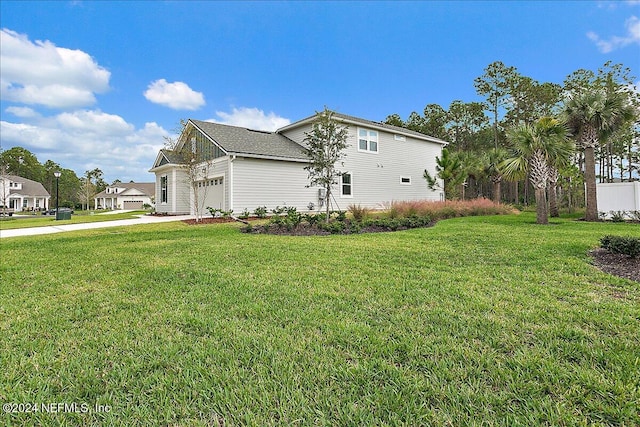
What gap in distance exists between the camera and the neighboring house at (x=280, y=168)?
48.4 ft

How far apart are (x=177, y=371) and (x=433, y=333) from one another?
6.11 feet

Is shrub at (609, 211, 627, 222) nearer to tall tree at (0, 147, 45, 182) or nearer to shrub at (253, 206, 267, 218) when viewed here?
shrub at (253, 206, 267, 218)

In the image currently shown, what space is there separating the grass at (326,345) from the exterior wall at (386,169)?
1355 centimetres

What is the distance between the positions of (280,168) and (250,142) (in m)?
2.22

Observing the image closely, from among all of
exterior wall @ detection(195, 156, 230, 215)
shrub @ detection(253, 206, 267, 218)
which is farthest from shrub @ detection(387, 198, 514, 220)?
exterior wall @ detection(195, 156, 230, 215)

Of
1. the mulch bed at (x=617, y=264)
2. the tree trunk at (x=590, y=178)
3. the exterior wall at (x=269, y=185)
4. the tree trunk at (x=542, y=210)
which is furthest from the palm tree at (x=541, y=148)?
the exterior wall at (x=269, y=185)

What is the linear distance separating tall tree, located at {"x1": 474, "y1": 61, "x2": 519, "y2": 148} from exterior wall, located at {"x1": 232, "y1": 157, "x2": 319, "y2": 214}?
868 inches

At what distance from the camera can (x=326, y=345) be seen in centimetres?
230

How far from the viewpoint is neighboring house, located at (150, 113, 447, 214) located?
14.8 metres

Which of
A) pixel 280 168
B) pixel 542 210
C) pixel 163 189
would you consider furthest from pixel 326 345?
pixel 163 189

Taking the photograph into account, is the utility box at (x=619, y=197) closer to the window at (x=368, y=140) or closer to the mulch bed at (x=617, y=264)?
the mulch bed at (x=617, y=264)

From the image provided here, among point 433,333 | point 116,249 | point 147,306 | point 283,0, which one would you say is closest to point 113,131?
point 283,0

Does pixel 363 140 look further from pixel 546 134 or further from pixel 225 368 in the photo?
pixel 225 368

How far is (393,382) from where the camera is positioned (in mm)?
1850
